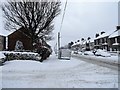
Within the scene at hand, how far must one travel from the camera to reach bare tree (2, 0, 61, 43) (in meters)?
37.2

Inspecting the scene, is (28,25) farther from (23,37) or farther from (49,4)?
(23,37)

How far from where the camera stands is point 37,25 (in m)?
38.2

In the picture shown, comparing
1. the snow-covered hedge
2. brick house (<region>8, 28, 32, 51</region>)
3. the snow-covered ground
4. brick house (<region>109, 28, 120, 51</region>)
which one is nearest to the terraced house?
brick house (<region>109, 28, 120, 51</region>)

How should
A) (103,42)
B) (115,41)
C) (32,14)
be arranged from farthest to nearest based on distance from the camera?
1. (103,42)
2. (115,41)
3. (32,14)

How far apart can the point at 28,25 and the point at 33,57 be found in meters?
11.8

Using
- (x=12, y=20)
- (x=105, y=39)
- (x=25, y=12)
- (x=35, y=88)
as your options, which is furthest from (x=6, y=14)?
(x=105, y=39)

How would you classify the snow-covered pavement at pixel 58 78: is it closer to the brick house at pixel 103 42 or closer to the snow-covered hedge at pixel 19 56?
the snow-covered hedge at pixel 19 56

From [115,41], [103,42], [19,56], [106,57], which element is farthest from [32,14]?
[103,42]

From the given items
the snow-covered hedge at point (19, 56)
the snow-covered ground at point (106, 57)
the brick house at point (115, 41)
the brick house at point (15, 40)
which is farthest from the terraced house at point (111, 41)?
the snow-covered hedge at point (19, 56)

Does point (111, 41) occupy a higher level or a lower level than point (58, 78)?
higher

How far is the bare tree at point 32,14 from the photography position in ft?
122

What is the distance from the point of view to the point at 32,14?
3709 cm

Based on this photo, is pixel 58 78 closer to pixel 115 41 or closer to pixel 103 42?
pixel 115 41

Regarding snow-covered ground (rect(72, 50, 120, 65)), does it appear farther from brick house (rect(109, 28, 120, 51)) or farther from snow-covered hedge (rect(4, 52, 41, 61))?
brick house (rect(109, 28, 120, 51))
